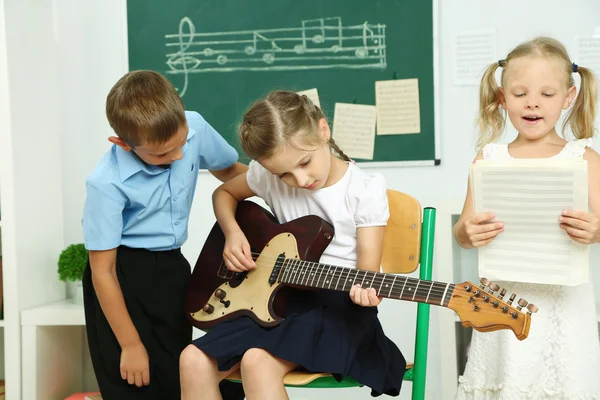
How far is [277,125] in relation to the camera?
5.25ft

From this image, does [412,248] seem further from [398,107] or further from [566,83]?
[398,107]

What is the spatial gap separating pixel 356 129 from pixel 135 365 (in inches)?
49.5

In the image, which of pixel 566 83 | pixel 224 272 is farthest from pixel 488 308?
pixel 224 272

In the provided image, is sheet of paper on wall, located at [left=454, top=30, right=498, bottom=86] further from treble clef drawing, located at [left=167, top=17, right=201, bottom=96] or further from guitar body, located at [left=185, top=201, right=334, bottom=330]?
guitar body, located at [left=185, top=201, right=334, bottom=330]

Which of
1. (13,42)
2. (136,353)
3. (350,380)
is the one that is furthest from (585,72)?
(13,42)

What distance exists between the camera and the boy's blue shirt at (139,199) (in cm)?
166

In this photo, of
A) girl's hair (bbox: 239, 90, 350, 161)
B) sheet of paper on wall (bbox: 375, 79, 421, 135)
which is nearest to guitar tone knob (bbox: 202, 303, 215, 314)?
girl's hair (bbox: 239, 90, 350, 161)

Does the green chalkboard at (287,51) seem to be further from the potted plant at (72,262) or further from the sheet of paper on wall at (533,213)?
the sheet of paper on wall at (533,213)

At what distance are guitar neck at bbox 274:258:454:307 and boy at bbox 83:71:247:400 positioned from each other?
32cm

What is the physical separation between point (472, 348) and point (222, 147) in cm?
83

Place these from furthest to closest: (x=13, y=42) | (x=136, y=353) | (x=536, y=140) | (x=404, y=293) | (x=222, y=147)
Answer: (x=13, y=42) < (x=222, y=147) < (x=136, y=353) < (x=536, y=140) < (x=404, y=293)

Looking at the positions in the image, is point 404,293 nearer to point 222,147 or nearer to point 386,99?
point 222,147

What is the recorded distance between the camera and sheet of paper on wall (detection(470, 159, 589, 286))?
1.36m

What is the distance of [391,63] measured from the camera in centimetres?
257
